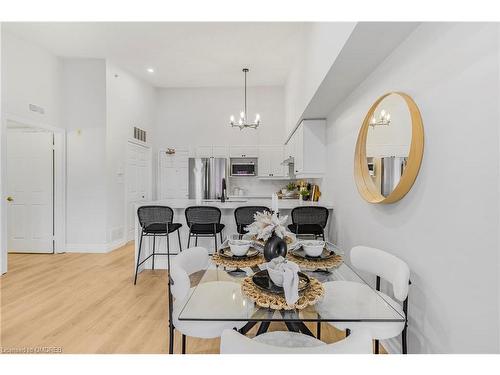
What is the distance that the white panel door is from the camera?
512cm

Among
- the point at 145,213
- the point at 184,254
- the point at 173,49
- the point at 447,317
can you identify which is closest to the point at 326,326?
the point at 447,317

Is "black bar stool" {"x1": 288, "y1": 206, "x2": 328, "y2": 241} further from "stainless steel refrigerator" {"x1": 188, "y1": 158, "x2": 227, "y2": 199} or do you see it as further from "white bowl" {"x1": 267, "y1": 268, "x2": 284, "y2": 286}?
"stainless steel refrigerator" {"x1": 188, "y1": 158, "x2": 227, "y2": 199}

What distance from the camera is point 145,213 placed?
145 inches

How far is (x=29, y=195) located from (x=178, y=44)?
12.1 feet

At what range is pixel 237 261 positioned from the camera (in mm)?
1977

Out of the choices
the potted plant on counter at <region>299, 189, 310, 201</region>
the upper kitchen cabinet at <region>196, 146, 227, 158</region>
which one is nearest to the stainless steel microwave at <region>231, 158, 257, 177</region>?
the upper kitchen cabinet at <region>196, 146, 227, 158</region>

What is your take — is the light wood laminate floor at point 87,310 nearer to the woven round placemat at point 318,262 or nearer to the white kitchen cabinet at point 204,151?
the woven round placemat at point 318,262

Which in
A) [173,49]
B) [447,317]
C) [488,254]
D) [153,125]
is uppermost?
[173,49]

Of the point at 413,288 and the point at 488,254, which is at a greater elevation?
the point at 488,254

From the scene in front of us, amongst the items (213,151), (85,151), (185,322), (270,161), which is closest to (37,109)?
(85,151)

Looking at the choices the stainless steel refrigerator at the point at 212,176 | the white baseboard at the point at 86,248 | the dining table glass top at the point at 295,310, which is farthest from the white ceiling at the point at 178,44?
the dining table glass top at the point at 295,310

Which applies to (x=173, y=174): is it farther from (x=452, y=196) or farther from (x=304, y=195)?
(x=452, y=196)
